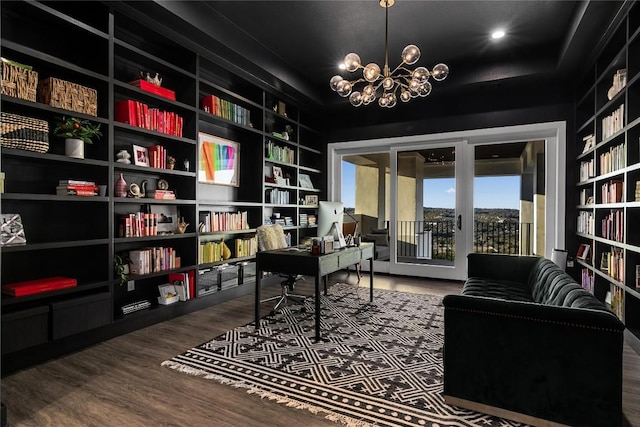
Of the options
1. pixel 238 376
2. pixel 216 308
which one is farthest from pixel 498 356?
pixel 216 308

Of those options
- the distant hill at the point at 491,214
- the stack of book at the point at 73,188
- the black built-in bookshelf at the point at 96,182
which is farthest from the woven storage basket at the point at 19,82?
the distant hill at the point at 491,214

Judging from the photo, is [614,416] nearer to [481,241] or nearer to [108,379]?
[108,379]

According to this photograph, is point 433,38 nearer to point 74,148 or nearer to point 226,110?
point 226,110

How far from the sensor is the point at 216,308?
157 inches

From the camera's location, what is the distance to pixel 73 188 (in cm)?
278

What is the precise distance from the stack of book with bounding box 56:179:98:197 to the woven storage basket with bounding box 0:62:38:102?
0.66m

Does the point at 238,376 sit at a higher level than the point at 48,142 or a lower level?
lower

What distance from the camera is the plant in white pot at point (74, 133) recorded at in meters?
2.76

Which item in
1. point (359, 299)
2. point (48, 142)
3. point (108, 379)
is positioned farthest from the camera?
point (359, 299)

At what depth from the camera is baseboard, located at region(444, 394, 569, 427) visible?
1.77 meters

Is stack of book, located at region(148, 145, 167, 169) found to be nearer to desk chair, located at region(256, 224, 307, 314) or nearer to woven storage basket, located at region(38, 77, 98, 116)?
woven storage basket, located at region(38, 77, 98, 116)

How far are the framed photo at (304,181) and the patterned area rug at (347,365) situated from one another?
2.83 metres

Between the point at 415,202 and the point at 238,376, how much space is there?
4.62 m

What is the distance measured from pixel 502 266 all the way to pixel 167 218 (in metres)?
3.75
